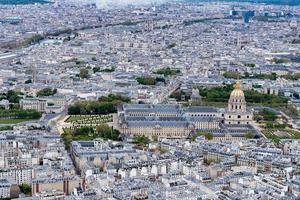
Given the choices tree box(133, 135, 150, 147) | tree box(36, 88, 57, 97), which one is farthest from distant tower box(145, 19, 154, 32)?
tree box(133, 135, 150, 147)

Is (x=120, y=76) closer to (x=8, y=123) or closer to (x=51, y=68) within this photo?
(x=51, y=68)

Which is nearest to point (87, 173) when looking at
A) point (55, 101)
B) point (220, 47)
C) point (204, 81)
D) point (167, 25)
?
point (55, 101)

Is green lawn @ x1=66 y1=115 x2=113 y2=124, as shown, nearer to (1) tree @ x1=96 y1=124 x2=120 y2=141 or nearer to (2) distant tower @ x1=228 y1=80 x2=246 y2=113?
(1) tree @ x1=96 y1=124 x2=120 y2=141

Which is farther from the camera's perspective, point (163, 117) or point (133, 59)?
point (133, 59)

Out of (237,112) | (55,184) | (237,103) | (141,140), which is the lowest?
(55,184)

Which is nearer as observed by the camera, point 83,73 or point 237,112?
point 237,112

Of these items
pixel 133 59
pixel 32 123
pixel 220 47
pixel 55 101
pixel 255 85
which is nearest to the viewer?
pixel 32 123

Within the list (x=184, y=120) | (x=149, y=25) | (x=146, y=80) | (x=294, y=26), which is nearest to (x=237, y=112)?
(x=184, y=120)

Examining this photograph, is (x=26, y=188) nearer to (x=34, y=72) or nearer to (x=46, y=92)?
(x=46, y=92)
